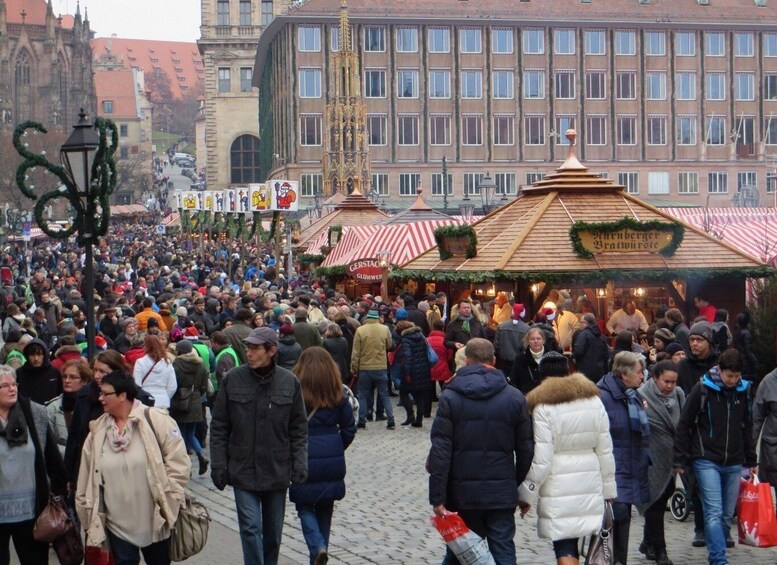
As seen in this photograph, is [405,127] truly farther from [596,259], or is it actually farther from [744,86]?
[596,259]

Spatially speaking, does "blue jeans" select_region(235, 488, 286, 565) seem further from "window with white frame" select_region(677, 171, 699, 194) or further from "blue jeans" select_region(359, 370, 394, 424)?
"window with white frame" select_region(677, 171, 699, 194)

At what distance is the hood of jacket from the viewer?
7.73m

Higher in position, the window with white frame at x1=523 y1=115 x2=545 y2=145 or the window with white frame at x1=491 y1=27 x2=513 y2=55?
the window with white frame at x1=491 y1=27 x2=513 y2=55

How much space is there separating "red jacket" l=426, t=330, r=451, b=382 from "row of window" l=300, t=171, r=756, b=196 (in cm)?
5798

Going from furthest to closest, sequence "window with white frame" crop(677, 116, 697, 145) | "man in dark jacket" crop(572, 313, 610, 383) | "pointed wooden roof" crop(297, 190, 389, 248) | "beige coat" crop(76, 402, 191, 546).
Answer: "window with white frame" crop(677, 116, 697, 145)
"pointed wooden roof" crop(297, 190, 389, 248)
"man in dark jacket" crop(572, 313, 610, 383)
"beige coat" crop(76, 402, 191, 546)

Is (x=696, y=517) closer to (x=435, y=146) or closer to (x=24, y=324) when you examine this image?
(x=24, y=324)

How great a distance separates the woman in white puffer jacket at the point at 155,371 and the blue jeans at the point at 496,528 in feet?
17.5

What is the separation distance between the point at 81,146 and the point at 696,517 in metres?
5.92

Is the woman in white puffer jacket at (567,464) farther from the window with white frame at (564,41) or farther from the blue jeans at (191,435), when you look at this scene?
the window with white frame at (564,41)

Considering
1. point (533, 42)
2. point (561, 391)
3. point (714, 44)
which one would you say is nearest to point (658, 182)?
point (714, 44)

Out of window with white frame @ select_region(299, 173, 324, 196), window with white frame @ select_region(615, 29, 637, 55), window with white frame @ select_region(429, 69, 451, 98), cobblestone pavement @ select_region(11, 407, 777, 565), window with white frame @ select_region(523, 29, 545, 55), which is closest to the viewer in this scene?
cobblestone pavement @ select_region(11, 407, 777, 565)

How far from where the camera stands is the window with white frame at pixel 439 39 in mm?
79312

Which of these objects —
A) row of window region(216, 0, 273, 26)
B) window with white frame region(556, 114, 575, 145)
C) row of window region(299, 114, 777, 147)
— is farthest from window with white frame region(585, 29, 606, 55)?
→ row of window region(216, 0, 273, 26)

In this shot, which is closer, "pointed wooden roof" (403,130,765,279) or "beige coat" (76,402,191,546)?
"beige coat" (76,402,191,546)
